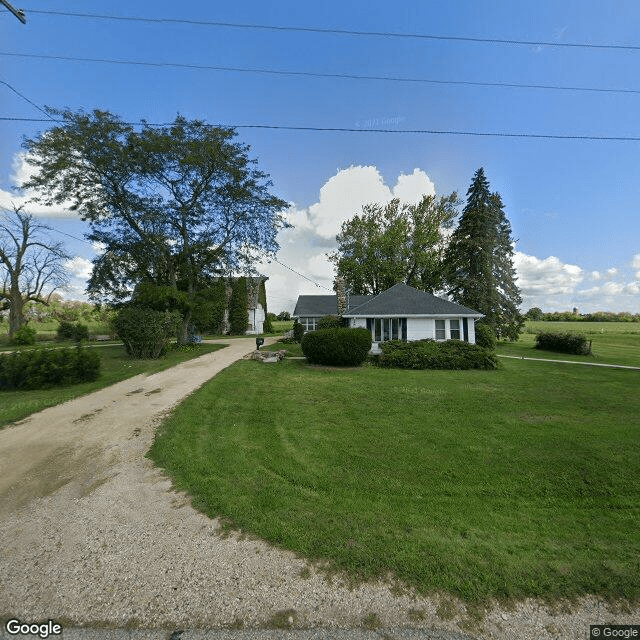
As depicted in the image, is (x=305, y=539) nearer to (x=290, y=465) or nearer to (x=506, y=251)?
(x=290, y=465)

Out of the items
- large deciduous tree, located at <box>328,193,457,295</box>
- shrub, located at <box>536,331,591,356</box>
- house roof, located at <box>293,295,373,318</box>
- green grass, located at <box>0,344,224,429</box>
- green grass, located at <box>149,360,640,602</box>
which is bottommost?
green grass, located at <box>149,360,640,602</box>

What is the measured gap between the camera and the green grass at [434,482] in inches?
104

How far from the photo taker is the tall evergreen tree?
2509 cm

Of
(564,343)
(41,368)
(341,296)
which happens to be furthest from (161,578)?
(564,343)

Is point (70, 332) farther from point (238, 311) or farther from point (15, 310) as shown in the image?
point (238, 311)

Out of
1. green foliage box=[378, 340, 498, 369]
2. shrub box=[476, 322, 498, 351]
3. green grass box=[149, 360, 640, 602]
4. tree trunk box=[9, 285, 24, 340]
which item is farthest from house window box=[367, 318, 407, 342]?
tree trunk box=[9, 285, 24, 340]

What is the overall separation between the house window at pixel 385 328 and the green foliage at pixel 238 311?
23.0 metres

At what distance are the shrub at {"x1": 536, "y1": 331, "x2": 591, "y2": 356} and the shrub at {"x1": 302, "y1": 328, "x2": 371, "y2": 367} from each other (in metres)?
17.0

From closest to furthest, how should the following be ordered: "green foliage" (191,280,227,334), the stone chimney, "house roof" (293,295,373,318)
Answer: "green foliage" (191,280,227,334), the stone chimney, "house roof" (293,295,373,318)

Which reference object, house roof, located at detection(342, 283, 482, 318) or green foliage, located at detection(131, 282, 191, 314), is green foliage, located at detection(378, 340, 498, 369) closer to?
house roof, located at detection(342, 283, 482, 318)

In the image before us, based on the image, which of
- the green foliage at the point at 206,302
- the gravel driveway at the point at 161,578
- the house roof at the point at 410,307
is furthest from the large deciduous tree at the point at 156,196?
the gravel driveway at the point at 161,578

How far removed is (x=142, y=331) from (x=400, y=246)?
2830cm

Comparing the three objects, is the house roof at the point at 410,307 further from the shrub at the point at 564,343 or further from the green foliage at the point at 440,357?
the shrub at the point at 564,343

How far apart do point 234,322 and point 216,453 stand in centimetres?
3347
